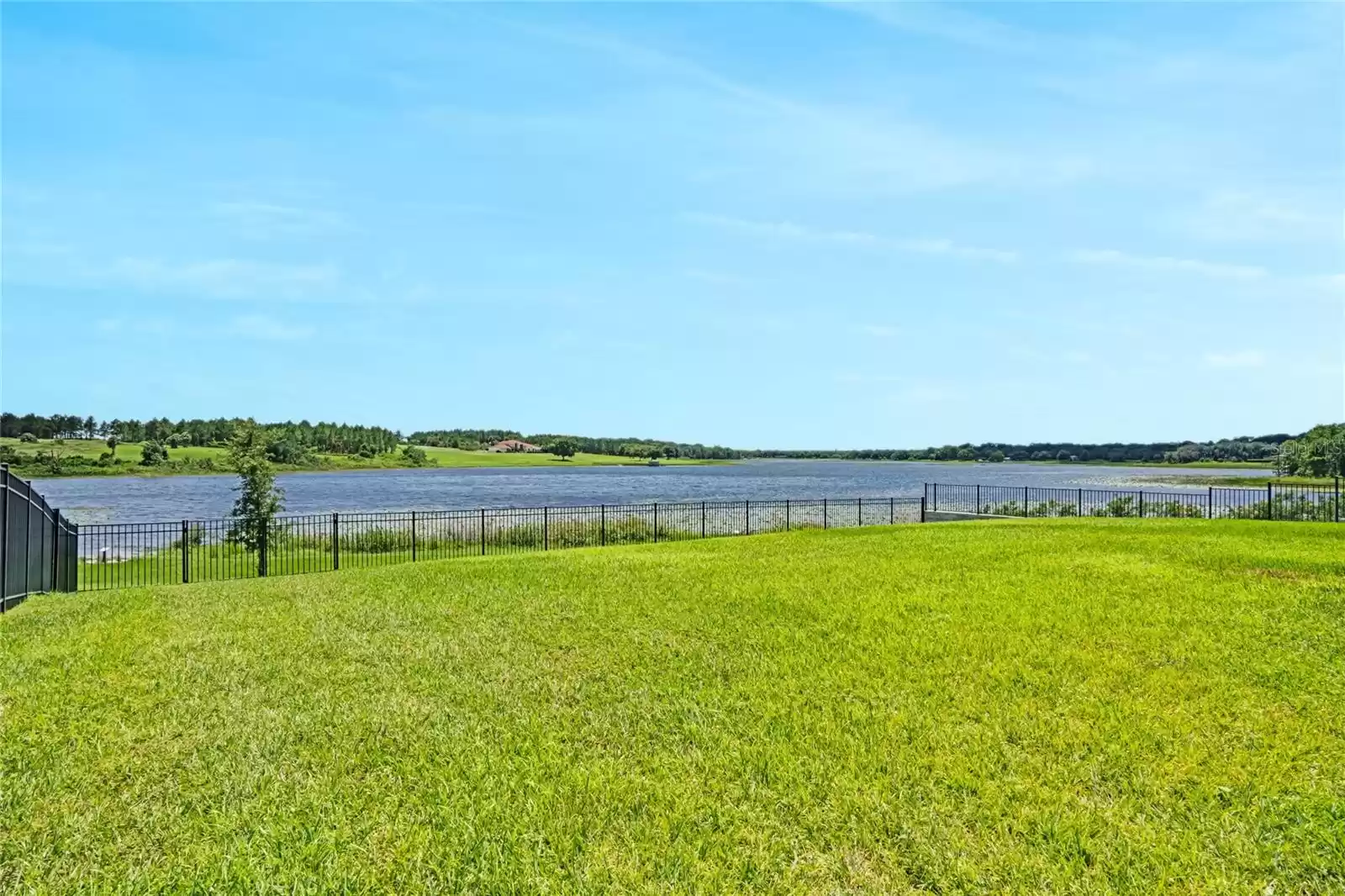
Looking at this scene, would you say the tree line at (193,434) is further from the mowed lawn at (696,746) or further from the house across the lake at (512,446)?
the mowed lawn at (696,746)

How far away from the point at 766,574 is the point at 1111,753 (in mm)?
7175

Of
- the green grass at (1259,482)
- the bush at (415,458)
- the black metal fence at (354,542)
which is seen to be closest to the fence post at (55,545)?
the black metal fence at (354,542)

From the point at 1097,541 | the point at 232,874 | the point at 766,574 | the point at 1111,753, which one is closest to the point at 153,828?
the point at 232,874

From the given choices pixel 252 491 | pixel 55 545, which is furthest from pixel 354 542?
pixel 55 545

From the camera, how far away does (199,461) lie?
9069 cm

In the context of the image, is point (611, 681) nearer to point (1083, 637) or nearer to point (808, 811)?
point (808, 811)

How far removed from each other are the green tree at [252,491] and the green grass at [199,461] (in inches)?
1355

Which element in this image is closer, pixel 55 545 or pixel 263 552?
pixel 55 545

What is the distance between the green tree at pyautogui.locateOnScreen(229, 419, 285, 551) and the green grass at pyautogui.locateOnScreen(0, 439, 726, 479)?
113ft

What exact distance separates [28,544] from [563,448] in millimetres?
133293

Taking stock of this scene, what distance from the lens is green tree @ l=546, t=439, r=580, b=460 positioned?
469 feet

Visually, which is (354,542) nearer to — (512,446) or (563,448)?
(563,448)

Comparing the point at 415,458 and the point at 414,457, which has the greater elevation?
the point at 414,457

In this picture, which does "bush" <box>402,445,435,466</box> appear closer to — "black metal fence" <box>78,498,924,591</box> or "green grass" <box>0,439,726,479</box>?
"green grass" <box>0,439,726,479</box>
